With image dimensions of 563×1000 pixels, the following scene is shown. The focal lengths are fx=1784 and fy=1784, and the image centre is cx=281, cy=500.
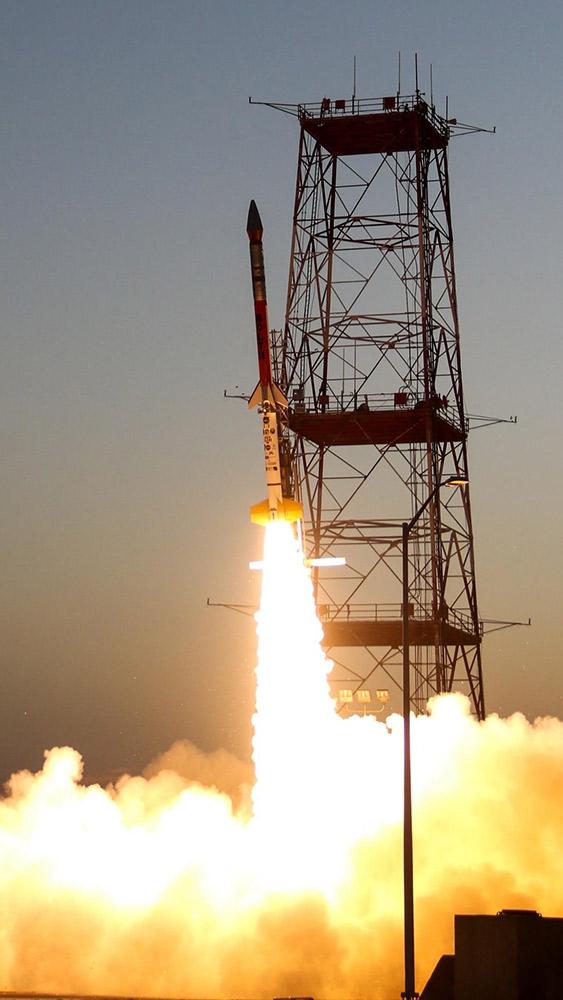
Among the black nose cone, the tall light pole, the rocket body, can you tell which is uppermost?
the black nose cone

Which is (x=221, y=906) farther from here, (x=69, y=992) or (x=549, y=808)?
(x=549, y=808)

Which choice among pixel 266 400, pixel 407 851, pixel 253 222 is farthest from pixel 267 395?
pixel 407 851

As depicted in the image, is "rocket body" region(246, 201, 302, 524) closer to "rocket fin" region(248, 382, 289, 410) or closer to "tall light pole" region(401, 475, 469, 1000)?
"rocket fin" region(248, 382, 289, 410)

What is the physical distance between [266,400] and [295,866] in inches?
573

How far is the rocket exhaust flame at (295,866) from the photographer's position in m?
51.7

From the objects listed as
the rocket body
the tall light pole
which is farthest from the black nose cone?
the tall light pole

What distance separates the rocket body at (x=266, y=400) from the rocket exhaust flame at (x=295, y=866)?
756 millimetres

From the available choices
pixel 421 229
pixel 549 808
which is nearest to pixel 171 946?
pixel 549 808

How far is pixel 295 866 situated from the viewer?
55.7m

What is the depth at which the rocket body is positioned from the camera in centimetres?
5431

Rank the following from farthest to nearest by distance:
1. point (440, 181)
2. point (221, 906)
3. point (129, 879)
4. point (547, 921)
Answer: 1. point (440, 181)
2. point (129, 879)
3. point (221, 906)
4. point (547, 921)

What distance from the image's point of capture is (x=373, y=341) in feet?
231

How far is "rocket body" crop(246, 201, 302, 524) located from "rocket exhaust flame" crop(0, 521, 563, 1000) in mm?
756

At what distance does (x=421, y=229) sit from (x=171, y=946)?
3053cm
